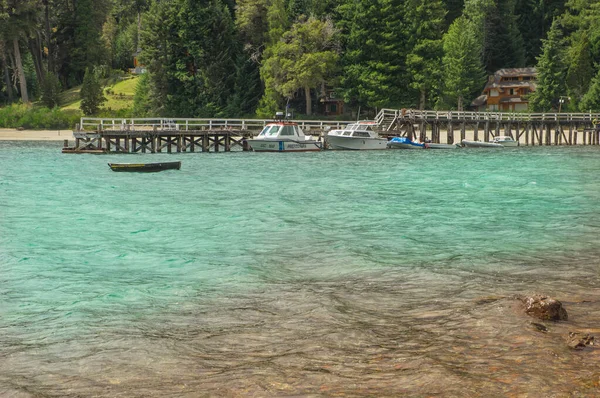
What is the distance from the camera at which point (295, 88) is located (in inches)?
2798

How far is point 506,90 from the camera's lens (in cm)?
9000

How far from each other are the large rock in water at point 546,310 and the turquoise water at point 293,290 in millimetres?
176

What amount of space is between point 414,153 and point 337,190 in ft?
81.4

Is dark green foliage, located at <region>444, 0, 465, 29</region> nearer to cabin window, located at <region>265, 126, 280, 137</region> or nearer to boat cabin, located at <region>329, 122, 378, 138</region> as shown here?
boat cabin, located at <region>329, 122, 378, 138</region>

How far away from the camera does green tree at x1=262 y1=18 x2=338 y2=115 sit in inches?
2761

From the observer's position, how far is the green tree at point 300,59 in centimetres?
7012

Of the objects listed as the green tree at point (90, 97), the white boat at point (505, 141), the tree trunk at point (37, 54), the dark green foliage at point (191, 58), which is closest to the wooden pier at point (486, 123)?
the white boat at point (505, 141)

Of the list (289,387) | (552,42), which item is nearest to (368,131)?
(552,42)

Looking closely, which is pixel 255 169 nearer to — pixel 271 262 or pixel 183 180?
pixel 183 180

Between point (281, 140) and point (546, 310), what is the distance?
4048 centimetres

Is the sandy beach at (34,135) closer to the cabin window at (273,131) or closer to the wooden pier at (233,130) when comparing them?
the wooden pier at (233,130)

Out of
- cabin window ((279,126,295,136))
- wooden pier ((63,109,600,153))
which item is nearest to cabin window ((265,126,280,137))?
cabin window ((279,126,295,136))

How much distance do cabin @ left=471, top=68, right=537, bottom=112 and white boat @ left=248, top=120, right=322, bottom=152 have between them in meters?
46.2

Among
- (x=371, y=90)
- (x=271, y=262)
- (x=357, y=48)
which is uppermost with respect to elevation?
(x=357, y=48)
